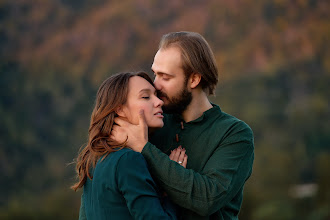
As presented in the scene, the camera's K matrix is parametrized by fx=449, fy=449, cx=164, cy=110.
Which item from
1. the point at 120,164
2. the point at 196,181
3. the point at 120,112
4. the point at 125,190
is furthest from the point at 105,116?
the point at 196,181

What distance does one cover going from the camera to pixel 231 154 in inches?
84.1

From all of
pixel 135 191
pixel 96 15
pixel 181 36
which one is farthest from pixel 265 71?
pixel 135 191

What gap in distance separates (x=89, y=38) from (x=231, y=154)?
11.1 metres

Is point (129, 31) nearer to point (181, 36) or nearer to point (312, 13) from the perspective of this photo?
point (312, 13)

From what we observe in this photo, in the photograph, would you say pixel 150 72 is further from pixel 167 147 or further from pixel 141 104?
pixel 141 104

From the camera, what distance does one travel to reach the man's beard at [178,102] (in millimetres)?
2389

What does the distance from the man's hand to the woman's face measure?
3 cm

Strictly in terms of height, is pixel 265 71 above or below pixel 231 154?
below

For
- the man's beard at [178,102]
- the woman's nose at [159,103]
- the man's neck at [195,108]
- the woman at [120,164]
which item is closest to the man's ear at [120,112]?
the woman at [120,164]

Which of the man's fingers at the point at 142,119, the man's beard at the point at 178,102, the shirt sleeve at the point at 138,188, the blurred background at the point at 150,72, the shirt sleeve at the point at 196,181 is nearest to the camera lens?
the shirt sleeve at the point at 138,188

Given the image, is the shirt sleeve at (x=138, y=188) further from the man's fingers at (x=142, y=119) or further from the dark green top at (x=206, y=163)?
the man's fingers at (x=142, y=119)

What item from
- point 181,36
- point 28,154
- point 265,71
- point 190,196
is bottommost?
point 28,154

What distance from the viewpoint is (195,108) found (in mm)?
2455

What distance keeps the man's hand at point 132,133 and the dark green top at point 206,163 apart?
0.04 meters
